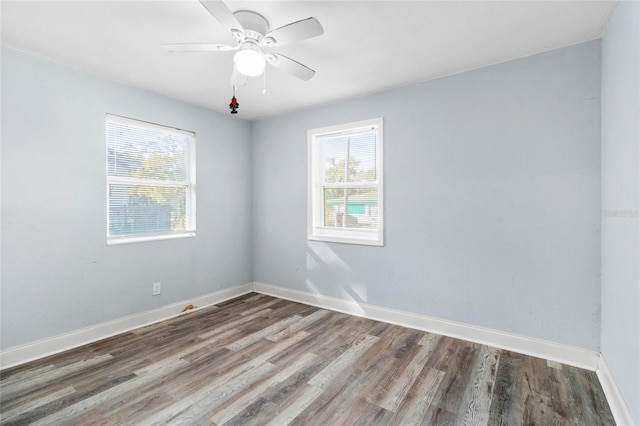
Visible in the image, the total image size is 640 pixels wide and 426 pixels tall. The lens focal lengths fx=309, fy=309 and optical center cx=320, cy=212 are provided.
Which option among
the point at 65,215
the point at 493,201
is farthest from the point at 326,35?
the point at 65,215

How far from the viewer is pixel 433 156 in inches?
119

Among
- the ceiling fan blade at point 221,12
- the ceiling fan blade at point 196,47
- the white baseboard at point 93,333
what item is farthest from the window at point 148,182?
the ceiling fan blade at point 221,12

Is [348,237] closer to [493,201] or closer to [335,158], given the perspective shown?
[335,158]

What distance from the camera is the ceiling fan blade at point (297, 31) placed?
5.59ft

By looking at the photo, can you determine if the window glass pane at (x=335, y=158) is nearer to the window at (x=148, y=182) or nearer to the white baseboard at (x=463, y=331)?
the white baseboard at (x=463, y=331)

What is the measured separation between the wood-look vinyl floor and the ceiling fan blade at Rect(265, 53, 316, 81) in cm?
223

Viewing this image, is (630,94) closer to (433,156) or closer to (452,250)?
(433,156)

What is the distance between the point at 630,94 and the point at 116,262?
161 inches

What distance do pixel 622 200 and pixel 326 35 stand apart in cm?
215

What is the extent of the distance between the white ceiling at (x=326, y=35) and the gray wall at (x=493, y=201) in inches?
10.9

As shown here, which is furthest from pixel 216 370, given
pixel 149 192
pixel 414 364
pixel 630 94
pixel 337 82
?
pixel 630 94

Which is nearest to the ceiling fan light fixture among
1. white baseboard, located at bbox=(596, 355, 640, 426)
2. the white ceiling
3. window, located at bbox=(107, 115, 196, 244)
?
the white ceiling

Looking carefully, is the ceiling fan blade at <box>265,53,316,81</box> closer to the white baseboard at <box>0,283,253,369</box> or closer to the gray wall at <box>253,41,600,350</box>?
the gray wall at <box>253,41,600,350</box>

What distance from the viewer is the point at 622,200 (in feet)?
5.99
